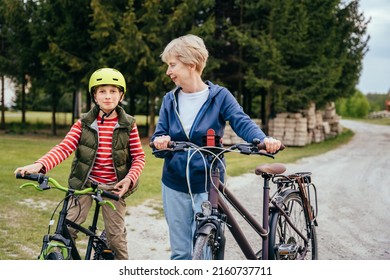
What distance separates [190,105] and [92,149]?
2.04 feet

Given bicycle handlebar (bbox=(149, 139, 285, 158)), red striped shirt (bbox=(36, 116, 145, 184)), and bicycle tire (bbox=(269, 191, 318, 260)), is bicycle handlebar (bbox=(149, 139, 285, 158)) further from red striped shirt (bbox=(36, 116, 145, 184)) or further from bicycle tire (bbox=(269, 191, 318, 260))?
bicycle tire (bbox=(269, 191, 318, 260))

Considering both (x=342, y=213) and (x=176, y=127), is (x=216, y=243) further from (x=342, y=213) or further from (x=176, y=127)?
(x=342, y=213)

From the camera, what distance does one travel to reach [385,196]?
723 cm

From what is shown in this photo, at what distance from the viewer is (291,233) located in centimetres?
340

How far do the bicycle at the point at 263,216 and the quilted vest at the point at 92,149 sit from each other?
16.6 inches

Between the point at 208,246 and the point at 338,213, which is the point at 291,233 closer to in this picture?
the point at 208,246

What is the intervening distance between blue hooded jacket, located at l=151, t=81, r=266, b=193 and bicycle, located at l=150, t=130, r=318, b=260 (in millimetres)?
102

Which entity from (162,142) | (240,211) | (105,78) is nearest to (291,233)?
(240,211)

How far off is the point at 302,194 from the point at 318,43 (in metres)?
13.6

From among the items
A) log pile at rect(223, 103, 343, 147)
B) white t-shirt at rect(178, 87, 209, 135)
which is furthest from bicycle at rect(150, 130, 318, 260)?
log pile at rect(223, 103, 343, 147)

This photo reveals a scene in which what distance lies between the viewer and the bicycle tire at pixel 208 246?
7.99 ft

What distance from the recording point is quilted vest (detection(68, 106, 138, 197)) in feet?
9.68

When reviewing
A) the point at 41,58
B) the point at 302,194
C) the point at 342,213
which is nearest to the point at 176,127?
the point at 302,194

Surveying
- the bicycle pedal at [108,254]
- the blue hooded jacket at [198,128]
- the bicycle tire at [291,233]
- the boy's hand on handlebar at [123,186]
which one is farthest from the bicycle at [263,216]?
the bicycle pedal at [108,254]
